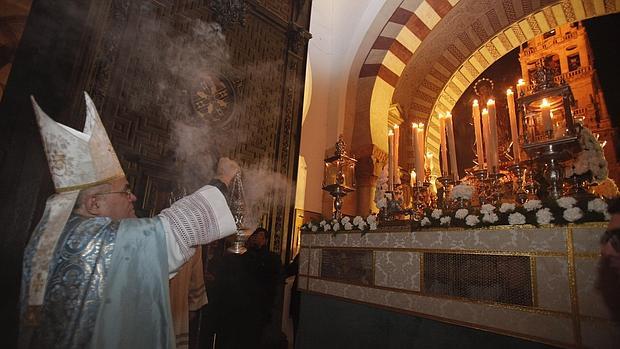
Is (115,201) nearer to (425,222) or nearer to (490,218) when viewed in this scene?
(425,222)

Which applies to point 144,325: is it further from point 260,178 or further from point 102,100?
point 260,178

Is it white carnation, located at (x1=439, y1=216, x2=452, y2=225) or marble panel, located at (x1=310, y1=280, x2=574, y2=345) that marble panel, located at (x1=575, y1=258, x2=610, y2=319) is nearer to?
marble panel, located at (x1=310, y1=280, x2=574, y2=345)

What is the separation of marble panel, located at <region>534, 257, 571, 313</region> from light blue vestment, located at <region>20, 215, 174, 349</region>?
2150 millimetres

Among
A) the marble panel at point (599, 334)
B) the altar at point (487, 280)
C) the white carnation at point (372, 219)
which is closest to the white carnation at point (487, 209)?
the altar at point (487, 280)

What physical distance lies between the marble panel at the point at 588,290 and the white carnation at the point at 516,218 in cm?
35

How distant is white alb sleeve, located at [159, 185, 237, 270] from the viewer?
1.30m

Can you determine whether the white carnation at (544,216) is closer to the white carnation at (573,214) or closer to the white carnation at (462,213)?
the white carnation at (573,214)

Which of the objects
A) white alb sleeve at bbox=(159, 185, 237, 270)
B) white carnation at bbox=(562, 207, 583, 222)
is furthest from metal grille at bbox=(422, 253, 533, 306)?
white alb sleeve at bbox=(159, 185, 237, 270)

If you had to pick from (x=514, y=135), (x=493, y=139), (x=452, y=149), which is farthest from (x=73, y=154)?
(x=514, y=135)

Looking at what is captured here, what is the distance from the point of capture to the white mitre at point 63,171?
3.63 feet

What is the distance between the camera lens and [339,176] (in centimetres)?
362

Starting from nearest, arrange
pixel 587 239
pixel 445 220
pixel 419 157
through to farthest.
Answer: pixel 587 239 < pixel 445 220 < pixel 419 157

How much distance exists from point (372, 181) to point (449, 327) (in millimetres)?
3105

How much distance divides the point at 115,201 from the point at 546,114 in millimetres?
3178
